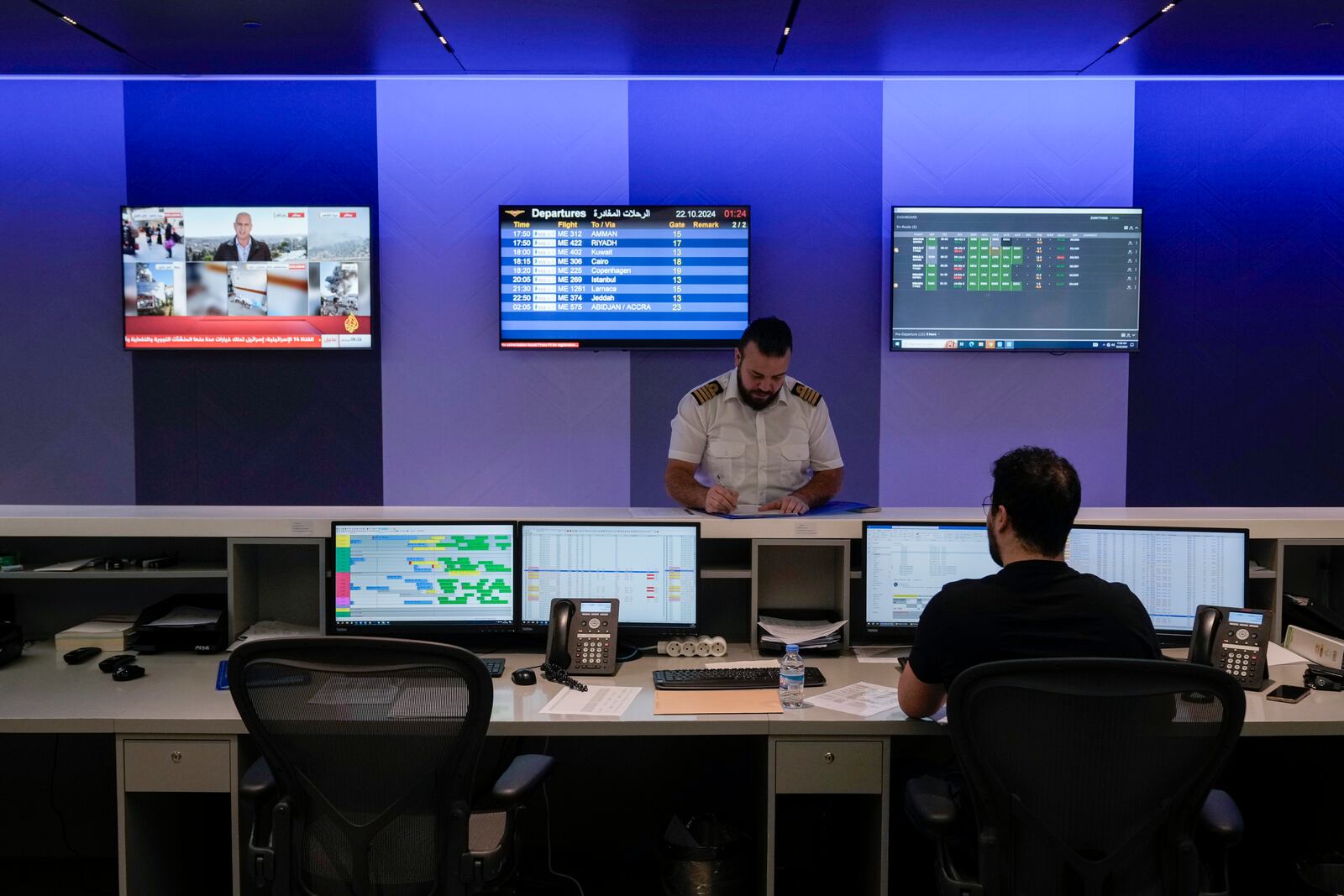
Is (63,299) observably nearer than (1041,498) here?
No

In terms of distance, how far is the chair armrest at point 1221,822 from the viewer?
1.71 metres

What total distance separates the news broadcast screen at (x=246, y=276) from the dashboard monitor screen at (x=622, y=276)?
2.22 ft

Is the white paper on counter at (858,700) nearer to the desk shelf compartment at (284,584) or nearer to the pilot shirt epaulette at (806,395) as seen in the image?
the pilot shirt epaulette at (806,395)

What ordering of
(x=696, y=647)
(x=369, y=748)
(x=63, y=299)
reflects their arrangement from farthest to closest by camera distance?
(x=63, y=299), (x=696, y=647), (x=369, y=748)

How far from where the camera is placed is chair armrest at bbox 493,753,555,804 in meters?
1.80

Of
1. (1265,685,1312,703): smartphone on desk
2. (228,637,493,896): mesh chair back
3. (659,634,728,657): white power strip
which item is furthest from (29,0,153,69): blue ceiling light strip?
(1265,685,1312,703): smartphone on desk

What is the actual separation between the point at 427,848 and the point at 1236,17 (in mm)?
3589

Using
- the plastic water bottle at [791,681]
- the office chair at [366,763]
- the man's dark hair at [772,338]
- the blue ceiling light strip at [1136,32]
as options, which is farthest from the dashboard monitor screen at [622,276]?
the office chair at [366,763]

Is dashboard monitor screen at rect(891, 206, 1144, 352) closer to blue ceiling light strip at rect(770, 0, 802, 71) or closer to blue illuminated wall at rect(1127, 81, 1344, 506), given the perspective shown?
blue illuminated wall at rect(1127, 81, 1344, 506)

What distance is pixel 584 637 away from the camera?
2455 mm

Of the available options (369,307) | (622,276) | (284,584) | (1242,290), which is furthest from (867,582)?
(1242,290)

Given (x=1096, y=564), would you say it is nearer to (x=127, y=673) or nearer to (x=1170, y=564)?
(x=1170, y=564)

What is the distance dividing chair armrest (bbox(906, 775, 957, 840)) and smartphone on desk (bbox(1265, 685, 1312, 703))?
3.01 ft

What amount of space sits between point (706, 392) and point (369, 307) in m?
1.72
